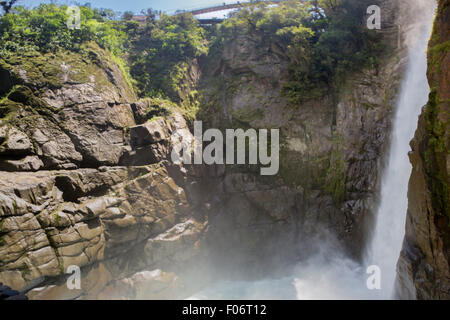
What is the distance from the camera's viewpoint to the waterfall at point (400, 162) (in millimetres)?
11609

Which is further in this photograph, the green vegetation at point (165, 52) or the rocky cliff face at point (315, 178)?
the green vegetation at point (165, 52)

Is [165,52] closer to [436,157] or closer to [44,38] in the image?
[44,38]

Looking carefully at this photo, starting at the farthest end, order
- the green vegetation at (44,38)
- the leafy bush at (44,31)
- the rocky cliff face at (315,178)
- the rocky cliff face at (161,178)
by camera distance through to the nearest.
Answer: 1. the rocky cliff face at (315,178)
2. the leafy bush at (44,31)
3. the green vegetation at (44,38)
4. the rocky cliff face at (161,178)

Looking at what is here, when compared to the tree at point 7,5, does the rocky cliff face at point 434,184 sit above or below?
below

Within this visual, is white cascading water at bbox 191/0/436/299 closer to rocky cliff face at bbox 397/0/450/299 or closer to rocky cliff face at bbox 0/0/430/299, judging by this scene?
rocky cliff face at bbox 0/0/430/299

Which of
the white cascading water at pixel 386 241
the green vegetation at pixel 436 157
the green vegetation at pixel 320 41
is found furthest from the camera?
the green vegetation at pixel 320 41

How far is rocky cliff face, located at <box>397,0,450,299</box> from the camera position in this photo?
20.5 feet

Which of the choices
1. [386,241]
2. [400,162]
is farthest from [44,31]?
[386,241]

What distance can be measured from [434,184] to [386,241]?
6823 mm

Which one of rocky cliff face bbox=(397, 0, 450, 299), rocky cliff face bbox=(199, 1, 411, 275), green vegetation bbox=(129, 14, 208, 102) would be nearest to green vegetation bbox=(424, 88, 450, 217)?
rocky cliff face bbox=(397, 0, 450, 299)

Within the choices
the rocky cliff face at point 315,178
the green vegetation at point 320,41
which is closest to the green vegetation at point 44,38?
the rocky cliff face at point 315,178

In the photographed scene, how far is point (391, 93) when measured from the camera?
13.0 m

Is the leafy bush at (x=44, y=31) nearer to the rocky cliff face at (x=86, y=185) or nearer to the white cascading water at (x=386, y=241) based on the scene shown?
the rocky cliff face at (x=86, y=185)
